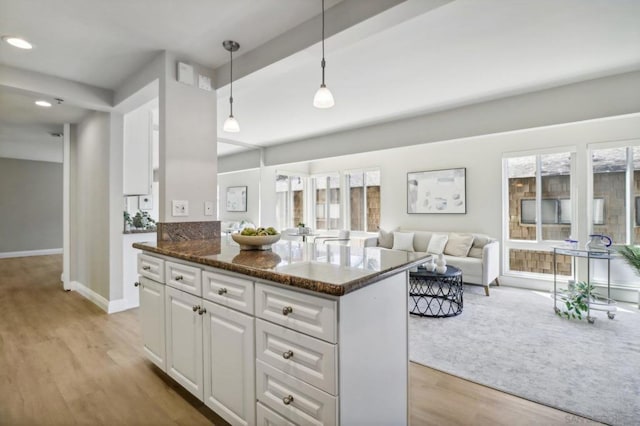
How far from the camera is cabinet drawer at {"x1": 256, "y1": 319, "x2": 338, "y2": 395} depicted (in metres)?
1.13

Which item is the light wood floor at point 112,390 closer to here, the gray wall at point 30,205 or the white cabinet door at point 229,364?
the white cabinet door at point 229,364

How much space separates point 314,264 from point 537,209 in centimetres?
464

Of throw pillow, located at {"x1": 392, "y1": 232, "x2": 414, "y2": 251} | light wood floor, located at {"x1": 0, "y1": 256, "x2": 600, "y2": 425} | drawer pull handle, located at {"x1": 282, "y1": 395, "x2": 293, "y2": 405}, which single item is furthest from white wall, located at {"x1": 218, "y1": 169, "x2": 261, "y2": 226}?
drawer pull handle, located at {"x1": 282, "y1": 395, "x2": 293, "y2": 405}

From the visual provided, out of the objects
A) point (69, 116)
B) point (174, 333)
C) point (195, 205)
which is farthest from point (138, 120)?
point (174, 333)

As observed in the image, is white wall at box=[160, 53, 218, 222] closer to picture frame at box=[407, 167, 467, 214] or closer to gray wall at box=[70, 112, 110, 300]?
gray wall at box=[70, 112, 110, 300]

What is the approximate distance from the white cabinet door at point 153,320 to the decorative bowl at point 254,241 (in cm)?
61

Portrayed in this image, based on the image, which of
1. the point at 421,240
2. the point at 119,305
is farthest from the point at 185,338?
the point at 421,240

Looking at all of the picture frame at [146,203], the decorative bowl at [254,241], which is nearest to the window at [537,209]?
the decorative bowl at [254,241]

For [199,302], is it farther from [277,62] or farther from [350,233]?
[350,233]

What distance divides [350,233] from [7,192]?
8.06 meters

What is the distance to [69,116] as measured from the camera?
4016mm

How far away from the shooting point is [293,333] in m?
1.25

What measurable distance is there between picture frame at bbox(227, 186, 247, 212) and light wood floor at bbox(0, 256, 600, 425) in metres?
5.69

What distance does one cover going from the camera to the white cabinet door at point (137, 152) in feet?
12.3
